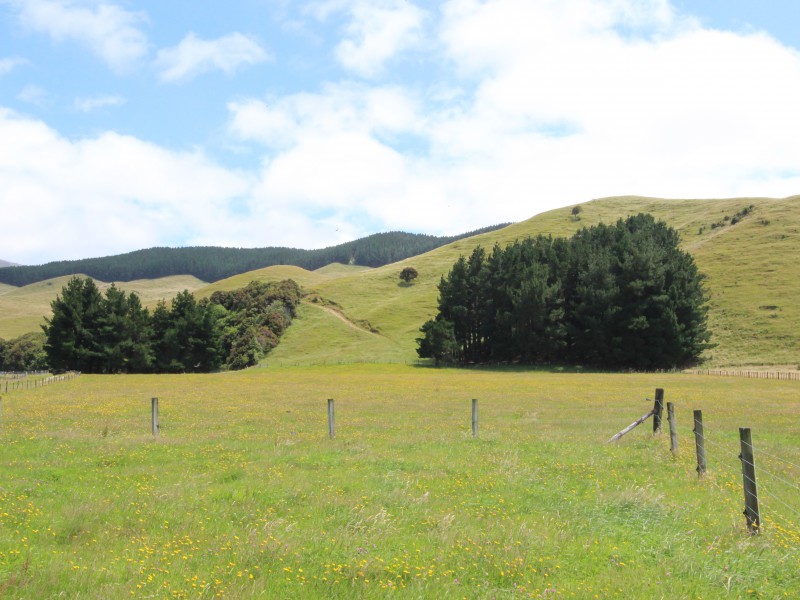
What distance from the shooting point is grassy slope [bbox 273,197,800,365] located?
8881 centimetres

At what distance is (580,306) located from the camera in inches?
3497

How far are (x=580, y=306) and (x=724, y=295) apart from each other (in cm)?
3684

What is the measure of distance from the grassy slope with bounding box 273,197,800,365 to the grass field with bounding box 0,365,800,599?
77117 mm

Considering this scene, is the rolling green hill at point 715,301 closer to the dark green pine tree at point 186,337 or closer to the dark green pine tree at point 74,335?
the dark green pine tree at point 186,337

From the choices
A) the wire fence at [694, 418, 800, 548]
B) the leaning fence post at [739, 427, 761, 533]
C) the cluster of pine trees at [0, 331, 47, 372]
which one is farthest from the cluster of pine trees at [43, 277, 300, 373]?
the leaning fence post at [739, 427, 761, 533]

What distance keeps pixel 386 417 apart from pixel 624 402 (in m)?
17.4

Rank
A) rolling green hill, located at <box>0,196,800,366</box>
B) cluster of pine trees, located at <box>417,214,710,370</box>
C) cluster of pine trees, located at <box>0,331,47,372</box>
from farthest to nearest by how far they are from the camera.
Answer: cluster of pine trees, located at <box>0,331,47,372</box>
rolling green hill, located at <box>0,196,800,366</box>
cluster of pine trees, located at <box>417,214,710,370</box>

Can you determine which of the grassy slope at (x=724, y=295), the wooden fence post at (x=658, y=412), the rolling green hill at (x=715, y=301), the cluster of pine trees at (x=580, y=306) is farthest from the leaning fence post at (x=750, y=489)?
the grassy slope at (x=724, y=295)

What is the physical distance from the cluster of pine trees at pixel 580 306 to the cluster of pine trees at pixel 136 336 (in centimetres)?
3891

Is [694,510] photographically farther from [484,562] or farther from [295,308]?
[295,308]

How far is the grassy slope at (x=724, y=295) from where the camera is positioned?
88.8 m

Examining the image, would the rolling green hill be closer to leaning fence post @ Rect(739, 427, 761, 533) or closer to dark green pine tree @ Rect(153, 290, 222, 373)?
dark green pine tree @ Rect(153, 290, 222, 373)

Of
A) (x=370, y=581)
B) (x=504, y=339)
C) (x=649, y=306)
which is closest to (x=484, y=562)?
(x=370, y=581)

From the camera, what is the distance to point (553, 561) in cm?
823
